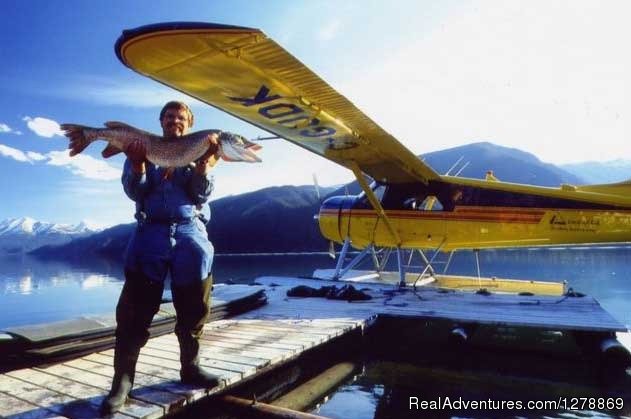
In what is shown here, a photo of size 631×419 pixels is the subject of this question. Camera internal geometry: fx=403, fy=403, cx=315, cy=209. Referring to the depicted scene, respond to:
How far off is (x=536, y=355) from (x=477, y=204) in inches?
136

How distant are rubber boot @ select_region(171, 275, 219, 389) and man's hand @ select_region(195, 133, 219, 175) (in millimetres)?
880

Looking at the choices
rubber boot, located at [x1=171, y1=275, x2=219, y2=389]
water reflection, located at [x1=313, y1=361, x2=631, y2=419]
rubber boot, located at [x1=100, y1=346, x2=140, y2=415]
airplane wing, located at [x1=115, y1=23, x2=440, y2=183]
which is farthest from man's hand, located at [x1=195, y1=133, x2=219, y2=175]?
water reflection, located at [x1=313, y1=361, x2=631, y2=419]

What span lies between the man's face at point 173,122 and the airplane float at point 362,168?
62.0 inches

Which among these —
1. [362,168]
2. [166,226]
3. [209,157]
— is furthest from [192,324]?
[362,168]

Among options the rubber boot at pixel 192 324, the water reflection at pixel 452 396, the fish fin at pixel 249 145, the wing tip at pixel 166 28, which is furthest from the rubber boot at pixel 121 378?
the wing tip at pixel 166 28

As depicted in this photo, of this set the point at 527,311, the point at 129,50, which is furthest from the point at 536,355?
the point at 129,50

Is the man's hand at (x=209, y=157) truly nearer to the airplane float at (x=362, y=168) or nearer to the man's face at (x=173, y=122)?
the man's face at (x=173, y=122)

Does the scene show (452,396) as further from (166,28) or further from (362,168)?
(362,168)

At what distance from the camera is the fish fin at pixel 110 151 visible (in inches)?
109

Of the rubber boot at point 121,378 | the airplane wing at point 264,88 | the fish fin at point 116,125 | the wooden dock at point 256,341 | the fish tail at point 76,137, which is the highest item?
the airplane wing at point 264,88

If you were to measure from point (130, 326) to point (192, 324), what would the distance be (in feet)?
1.52

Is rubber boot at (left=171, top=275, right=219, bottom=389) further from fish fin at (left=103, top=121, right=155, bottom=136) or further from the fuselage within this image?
the fuselage

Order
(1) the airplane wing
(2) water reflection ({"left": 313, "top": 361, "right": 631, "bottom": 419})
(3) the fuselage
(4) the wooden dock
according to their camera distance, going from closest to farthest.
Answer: (4) the wooden dock → (2) water reflection ({"left": 313, "top": 361, "right": 631, "bottom": 419}) → (1) the airplane wing → (3) the fuselage

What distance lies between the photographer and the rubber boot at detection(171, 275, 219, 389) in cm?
312
